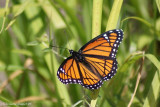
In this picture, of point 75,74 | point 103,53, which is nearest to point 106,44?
point 103,53

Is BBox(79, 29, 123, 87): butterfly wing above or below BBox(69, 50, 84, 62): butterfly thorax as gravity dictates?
below

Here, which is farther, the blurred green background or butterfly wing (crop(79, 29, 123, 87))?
the blurred green background

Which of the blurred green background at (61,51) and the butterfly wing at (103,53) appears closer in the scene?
the butterfly wing at (103,53)

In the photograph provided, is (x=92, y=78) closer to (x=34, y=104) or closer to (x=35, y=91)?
(x=35, y=91)

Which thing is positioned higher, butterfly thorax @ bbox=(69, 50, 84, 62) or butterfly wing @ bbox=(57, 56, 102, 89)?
butterfly thorax @ bbox=(69, 50, 84, 62)

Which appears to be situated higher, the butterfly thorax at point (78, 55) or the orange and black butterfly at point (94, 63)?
the butterfly thorax at point (78, 55)

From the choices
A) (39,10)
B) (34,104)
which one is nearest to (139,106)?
(39,10)
